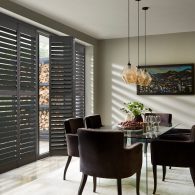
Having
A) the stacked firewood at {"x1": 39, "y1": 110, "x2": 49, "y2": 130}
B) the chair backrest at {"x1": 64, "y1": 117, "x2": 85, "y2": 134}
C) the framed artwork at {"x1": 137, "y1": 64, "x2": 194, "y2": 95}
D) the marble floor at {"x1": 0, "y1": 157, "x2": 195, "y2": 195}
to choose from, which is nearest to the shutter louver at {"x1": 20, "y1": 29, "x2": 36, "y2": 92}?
the stacked firewood at {"x1": 39, "y1": 110, "x2": 49, "y2": 130}

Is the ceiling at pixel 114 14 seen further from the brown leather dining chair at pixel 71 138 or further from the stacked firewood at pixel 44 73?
the brown leather dining chair at pixel 71 138

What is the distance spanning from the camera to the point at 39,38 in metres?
5.37

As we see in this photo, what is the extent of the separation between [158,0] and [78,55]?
271 centimetres

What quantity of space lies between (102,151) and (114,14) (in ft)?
8.99

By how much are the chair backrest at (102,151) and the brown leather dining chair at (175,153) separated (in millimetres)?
769

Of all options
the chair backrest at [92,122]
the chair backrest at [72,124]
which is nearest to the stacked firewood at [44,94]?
the chair backrest at [92,122]

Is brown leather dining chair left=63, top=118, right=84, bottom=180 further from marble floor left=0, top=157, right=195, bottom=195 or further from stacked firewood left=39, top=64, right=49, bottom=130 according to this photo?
stacked firewood left=39, top=64, right=49, bottom=130

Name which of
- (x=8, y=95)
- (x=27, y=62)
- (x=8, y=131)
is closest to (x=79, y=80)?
(x=27, y=62)

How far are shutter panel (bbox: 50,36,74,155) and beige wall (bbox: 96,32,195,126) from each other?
1.43 meters

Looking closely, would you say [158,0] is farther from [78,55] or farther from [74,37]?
[78,55]

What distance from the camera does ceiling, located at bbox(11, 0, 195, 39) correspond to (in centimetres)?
429

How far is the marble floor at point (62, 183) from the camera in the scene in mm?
3566

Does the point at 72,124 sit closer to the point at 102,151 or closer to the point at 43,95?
the point at 102,151

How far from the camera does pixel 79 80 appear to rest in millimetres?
6520
